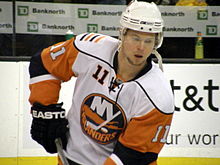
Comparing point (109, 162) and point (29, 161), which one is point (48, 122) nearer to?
point (109, 162)

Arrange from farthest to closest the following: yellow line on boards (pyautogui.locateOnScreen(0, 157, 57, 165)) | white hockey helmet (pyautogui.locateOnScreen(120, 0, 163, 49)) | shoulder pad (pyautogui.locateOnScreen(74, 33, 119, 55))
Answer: yellow line on boards (pyautogui.locateOnScreen(0, 157, 57, 165)), shoulder pad (pyautogui.locateOnScreen(74, 33, 119, 55)), white hockey helmet (pyautogui.locateOnScreen(120, 0, 163, 49))

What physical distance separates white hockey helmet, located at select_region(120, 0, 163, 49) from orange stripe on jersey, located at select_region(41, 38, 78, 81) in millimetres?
254

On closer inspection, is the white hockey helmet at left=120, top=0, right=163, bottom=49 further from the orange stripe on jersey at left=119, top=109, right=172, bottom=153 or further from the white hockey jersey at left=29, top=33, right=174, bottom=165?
the orange stripe on jersey at left=119, top=109, right=172, bottom=153

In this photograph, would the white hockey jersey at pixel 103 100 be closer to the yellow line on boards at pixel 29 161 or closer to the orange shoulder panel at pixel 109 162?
the orange shoulder panel at pixel 109 162

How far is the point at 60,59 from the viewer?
96.8 inches

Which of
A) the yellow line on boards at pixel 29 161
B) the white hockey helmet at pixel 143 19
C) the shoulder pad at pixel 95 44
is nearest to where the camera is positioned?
the white hockey helmet at pixel 143 19

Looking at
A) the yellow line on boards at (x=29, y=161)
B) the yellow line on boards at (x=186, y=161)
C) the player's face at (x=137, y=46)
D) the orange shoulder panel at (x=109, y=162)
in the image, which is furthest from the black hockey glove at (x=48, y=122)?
the yellow line on boards at (x=186, y=161)

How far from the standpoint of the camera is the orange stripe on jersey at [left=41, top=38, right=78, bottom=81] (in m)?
2.45

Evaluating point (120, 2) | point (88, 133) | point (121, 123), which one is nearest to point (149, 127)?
point (121, 123)

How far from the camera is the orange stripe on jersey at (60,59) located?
2.45 metres

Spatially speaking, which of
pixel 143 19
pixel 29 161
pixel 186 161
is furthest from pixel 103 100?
pixel 186 161

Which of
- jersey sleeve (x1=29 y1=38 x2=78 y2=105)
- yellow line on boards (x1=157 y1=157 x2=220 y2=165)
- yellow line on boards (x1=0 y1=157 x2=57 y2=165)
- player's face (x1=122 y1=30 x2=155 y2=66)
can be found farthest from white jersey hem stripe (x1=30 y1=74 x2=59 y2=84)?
yellow line on boards (x1=157 y1=157 x2=220 y2=165)

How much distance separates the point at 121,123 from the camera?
240cm

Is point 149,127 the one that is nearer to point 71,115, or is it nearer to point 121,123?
point 121,123
